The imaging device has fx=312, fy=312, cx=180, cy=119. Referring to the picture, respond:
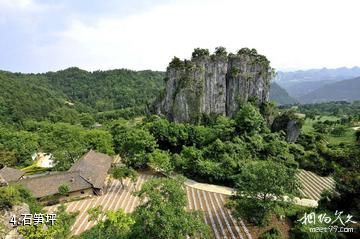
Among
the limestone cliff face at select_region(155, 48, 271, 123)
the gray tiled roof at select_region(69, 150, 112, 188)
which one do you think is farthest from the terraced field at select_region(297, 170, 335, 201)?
the gray tiled roof at select_region(69, 150, 112, 188)

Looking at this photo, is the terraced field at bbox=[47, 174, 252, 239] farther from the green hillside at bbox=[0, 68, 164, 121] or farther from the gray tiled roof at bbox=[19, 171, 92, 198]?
the green hillside at bbox=[0, 68, 164, 121]

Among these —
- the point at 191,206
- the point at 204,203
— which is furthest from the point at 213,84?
the point at 191,206

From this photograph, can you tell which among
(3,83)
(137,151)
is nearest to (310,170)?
(137,151)

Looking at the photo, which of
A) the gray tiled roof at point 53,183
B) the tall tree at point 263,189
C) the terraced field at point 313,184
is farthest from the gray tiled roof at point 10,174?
the terraced field at point 313,184

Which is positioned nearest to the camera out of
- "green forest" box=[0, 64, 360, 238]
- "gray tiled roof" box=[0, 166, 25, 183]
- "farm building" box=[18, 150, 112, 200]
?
"green forest" box=[0, 64, 360, 238]

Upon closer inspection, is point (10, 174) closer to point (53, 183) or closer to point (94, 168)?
point (53, 183)

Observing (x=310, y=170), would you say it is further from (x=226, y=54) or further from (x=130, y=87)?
(x=130, y=87)
